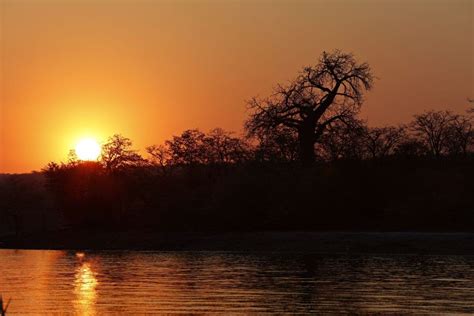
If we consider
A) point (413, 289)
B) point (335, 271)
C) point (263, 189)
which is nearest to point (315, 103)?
point (263, 189)

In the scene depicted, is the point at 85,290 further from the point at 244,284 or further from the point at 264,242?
the point at 264,242

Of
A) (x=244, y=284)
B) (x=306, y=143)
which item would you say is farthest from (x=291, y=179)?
(x=244, y=284)

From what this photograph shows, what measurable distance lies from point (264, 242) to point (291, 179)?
40.6 ft

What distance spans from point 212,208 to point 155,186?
14.9 m

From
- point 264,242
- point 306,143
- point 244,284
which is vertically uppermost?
point 306,143

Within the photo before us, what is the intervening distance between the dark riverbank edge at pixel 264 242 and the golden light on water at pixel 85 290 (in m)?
18.5

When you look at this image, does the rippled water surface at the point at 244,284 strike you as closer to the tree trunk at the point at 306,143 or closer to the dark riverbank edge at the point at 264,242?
the dark riverbank edge at the point at 264,242

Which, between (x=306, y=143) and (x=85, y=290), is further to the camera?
(x=306, y=143)

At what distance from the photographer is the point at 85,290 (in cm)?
3912

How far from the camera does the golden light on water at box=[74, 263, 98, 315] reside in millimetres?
32419

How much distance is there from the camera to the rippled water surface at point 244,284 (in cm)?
3259

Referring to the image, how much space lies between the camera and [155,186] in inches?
3698

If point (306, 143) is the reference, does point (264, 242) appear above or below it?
below

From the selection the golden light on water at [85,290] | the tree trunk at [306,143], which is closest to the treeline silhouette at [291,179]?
the tree trunk at [306,143]
